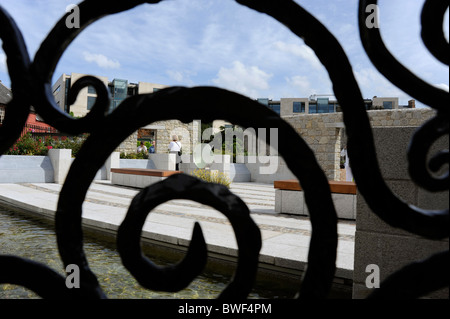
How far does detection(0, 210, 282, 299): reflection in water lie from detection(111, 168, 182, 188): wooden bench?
433cm

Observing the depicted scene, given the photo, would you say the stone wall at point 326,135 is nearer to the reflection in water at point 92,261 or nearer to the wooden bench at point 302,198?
the wooden bench at point 302,198

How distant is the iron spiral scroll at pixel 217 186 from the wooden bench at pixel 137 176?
9.10 meters

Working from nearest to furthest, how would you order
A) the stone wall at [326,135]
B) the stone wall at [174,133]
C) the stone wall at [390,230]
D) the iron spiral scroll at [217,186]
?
the iron spiral scroll at [217,186] → the stone wall at [390,230] → the stone wall at [326,135] → the stone wall at [174,133]

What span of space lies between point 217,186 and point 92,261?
3.79 m

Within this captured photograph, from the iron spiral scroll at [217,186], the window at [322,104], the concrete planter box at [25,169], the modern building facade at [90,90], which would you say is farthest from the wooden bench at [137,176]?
the window at [322,104]

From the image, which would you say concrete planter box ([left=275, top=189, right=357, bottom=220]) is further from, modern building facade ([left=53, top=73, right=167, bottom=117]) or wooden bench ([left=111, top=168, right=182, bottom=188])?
modern building facade ([left=53, top=73, right=167, bottom=117])

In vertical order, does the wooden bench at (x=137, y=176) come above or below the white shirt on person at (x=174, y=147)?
below

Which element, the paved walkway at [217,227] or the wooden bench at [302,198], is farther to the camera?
the wooden bench at [302,198]

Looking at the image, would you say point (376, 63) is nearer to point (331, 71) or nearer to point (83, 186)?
point (331, 71)

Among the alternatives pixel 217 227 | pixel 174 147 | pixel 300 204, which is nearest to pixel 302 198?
pixel 300 204

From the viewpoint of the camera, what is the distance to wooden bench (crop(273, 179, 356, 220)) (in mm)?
6469

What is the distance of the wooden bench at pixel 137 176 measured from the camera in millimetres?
10367

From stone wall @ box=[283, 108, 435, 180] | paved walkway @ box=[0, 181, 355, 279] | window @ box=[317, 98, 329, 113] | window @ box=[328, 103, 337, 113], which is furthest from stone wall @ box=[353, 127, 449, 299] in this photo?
window @ box=[317, 98, 329, 113]

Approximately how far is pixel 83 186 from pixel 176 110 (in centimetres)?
25
